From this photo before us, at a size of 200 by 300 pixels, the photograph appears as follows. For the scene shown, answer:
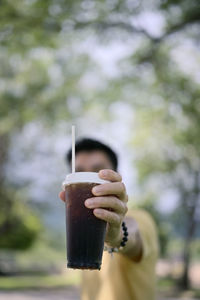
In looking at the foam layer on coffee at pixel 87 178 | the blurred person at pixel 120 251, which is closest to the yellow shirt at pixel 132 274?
the blurred person at pixel 120 251

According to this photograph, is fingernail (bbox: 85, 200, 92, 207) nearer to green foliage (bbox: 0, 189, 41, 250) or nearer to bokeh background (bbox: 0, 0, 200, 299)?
bokeh background (bbox: 0, 0, 200, 299)

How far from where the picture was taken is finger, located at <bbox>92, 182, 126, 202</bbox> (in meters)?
Answer: 1.11

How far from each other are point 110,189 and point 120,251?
63 centimetres

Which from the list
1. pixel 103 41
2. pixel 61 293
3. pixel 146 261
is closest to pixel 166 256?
pixel 61 293

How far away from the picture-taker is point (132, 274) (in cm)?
206

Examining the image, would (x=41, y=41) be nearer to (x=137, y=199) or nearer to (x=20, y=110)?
(x=20, y=110)

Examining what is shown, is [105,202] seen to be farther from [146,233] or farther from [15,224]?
[15,224]

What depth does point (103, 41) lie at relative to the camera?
22.0 ft

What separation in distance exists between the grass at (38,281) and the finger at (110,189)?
36.2 ft

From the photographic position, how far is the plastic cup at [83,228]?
3.71 feet

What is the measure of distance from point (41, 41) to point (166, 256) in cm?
1061

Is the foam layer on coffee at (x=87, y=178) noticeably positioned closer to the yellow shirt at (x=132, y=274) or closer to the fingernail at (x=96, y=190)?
the fingernail at (x=96, y=190)

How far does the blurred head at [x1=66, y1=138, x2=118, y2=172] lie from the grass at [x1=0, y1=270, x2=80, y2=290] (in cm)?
983

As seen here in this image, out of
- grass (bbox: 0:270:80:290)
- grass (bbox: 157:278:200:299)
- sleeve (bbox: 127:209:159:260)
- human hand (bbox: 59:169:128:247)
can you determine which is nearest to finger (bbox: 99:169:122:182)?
human hand (bbox: 59:169:128:247)
